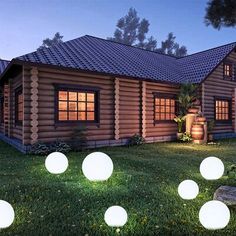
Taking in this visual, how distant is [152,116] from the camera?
13.2 m

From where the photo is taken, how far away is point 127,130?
39.9 ft

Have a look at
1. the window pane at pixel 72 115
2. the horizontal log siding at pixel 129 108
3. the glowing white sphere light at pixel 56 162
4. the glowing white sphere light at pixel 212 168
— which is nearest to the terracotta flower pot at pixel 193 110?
the horizontal log siding at pixel 129 108

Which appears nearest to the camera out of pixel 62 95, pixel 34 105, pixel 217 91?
pixel 34 105

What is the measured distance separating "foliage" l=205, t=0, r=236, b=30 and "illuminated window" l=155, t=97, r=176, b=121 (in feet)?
17.6

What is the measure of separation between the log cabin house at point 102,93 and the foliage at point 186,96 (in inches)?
20.0

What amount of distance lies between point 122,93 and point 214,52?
29.3 ft

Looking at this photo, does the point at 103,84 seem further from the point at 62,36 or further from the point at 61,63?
the point at 62,36

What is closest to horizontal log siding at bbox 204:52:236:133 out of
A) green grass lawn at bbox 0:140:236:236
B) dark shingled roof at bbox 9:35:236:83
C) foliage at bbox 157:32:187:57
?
dark shingled roof at bbox 9:35:236:83

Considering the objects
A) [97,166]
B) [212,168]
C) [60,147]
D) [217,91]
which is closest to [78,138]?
[60,147]

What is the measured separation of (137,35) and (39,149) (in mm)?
52052

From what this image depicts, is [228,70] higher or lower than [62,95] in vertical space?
higher

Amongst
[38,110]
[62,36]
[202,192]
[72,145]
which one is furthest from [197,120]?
[62,36]

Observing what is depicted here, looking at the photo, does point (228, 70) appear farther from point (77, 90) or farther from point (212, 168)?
point (212, 168)

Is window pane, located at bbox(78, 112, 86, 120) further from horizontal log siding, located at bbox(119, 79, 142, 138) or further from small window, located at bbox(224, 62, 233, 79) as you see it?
small window, located at bbox(224, 62, 233, 79)
